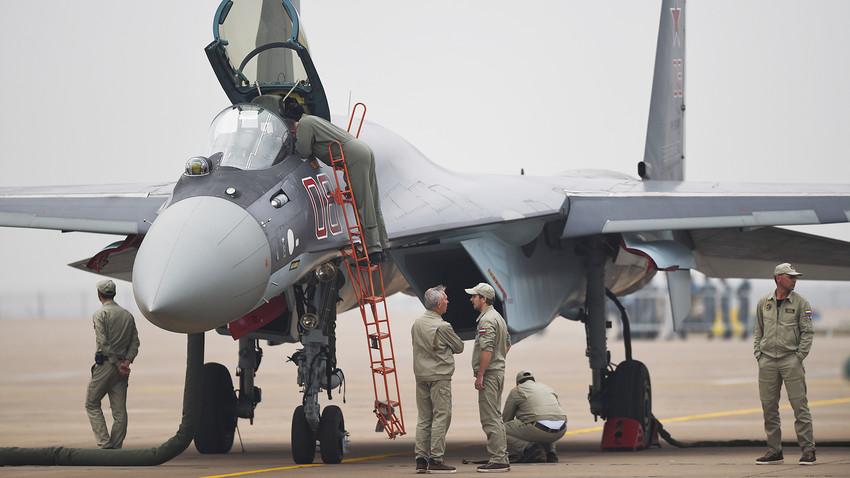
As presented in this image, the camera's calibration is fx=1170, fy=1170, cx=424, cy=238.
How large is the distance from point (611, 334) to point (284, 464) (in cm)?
3782

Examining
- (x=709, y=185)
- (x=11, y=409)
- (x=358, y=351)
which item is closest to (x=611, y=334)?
(x=358, y=351)

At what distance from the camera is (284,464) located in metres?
9.55

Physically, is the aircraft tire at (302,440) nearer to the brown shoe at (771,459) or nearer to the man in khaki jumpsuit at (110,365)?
the man in khaki jumpsuit at (110,365)

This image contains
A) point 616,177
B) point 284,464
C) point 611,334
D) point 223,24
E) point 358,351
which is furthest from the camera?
point 611,334

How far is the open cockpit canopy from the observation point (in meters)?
8.89

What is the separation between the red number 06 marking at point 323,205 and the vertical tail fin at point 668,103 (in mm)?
6617

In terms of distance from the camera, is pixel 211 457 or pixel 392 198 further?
pixel 211 457

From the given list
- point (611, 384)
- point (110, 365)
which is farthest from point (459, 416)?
point (110, 365)

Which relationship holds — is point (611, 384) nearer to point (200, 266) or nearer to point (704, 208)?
point (704, 208)

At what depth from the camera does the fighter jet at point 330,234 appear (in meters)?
7.50

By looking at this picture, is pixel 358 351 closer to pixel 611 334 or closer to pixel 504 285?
pixel 611 334

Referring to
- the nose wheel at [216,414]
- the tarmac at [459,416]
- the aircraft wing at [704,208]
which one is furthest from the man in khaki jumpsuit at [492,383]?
the nose wheel at [216,414]

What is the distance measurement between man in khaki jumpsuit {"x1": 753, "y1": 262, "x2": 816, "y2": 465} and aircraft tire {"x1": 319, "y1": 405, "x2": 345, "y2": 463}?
3336mm

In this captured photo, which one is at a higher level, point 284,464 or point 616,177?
point 616,177
